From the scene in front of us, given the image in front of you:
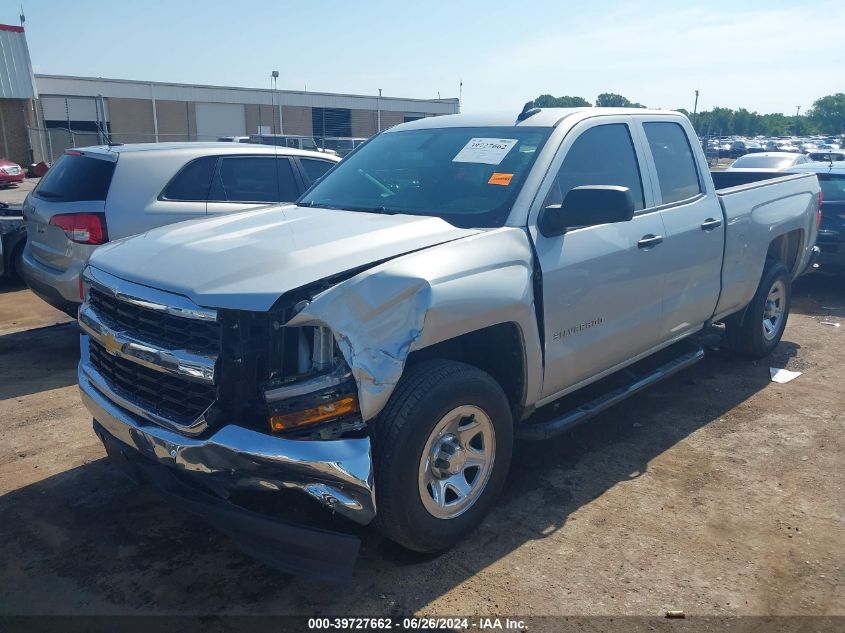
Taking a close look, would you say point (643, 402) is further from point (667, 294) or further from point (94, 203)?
point (94, 203)

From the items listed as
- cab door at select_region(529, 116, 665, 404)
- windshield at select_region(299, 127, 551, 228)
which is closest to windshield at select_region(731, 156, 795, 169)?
cab door at select_region(529, 116, 665, 404)

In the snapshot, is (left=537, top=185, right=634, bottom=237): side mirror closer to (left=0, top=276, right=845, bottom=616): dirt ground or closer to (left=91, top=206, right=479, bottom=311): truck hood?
(left=91, top=206, right=479, bottom=311): truck hood

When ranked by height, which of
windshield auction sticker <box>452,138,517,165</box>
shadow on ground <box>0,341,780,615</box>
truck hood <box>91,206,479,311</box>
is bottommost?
shadow on ground <box>0,341,780,615</box>

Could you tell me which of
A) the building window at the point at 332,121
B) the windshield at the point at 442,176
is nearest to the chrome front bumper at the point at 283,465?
the windshield at the point at 442,176

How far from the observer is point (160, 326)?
10.1ft

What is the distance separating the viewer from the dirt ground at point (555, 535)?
3.12 m

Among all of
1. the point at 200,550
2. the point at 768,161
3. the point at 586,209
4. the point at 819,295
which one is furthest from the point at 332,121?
the point at 200,550

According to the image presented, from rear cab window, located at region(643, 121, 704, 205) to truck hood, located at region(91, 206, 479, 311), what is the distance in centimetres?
192

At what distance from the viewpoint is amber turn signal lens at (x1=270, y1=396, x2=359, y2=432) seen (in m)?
2.79

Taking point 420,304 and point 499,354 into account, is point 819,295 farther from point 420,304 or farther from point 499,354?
point 420,304

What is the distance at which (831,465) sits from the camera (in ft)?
14.6

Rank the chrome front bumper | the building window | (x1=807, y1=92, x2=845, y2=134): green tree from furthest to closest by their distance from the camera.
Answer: (x1=807, y1=92, x2=845, y2=134): green tree, the building window, the chrome front bumper

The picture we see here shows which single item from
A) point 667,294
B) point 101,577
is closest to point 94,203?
point 101,577

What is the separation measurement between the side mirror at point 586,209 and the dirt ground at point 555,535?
1496 mm
